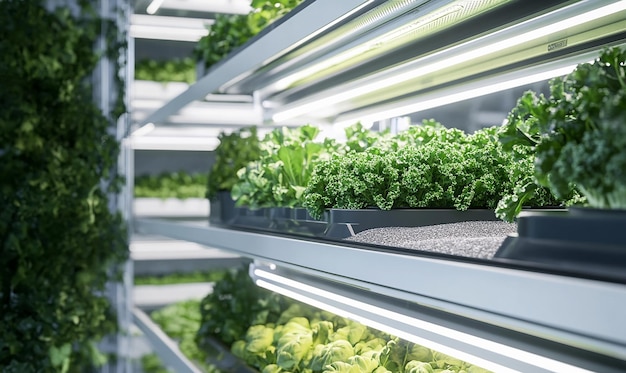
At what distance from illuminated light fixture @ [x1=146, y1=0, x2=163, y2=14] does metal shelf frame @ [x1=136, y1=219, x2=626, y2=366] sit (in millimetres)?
2065

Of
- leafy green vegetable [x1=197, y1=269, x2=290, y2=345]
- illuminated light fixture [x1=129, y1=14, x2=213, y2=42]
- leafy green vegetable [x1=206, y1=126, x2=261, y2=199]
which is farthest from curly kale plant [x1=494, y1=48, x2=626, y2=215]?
illuminated light fixture [x1=129, y1=14, x2=213, y2=42]

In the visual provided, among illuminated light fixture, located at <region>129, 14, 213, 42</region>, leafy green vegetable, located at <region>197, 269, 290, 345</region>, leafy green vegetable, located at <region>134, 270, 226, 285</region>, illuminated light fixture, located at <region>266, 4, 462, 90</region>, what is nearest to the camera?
illuminated light fixture, located at <region>266, 4, 462, 90</region>

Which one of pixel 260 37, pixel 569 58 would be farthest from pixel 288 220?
pixel 569 58

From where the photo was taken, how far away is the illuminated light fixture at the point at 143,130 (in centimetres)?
344

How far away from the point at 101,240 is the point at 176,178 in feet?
2.54

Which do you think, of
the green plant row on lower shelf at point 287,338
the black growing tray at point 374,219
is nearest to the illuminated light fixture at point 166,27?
the green plant row on lower shelf at point 287,338

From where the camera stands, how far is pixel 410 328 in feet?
3.87

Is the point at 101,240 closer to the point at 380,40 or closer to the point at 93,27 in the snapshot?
the point at 93,27

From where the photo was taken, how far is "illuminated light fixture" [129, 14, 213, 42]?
3848 millimetres

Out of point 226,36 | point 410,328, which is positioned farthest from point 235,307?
point 410,328

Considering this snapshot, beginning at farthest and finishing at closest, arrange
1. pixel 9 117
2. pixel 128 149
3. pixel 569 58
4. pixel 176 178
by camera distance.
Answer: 1. pixel 176 178
2. pixel 128 149
3. pixel 9 117
4. pixel 569 58

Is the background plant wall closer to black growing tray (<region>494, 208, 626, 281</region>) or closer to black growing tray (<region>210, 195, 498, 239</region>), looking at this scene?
black growing tray (<region>210, 195, 498, 239</region>)

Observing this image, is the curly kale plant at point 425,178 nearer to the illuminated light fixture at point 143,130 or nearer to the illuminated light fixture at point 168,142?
the illuminated light fixture at point 143,130

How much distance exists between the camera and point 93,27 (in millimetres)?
3623
